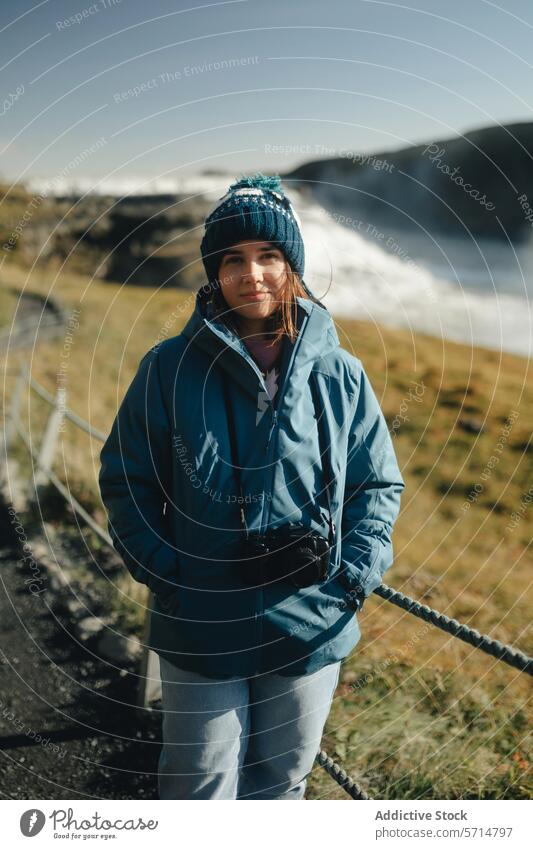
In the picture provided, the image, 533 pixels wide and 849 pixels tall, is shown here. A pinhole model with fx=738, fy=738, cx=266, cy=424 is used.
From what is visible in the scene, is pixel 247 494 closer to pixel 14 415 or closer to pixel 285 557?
pixel 285 557

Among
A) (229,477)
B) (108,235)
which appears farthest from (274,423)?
(108,235)

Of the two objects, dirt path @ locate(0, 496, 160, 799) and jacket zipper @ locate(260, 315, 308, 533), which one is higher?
jacket zipper @ locate(260, 315, 308, 533)

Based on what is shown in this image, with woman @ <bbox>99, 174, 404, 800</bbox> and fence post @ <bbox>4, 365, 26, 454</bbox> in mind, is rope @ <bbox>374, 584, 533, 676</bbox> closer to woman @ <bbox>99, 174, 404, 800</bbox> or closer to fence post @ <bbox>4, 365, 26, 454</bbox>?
woman @ <bbox>99, 174, 404, 800</bbox>

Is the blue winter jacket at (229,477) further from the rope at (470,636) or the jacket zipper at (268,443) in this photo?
the rope at (470,636)

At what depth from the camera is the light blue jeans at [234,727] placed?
1.74m

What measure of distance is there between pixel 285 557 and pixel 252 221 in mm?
786

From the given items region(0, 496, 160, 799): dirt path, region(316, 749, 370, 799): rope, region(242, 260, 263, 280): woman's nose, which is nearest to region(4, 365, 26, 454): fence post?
region(0, 496, 160, 799): dirt path

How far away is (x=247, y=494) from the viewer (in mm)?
1704

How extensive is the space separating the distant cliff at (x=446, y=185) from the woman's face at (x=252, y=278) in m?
6.55

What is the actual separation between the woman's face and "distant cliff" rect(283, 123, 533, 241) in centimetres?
655

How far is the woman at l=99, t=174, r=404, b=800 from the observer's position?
1709 millimetres

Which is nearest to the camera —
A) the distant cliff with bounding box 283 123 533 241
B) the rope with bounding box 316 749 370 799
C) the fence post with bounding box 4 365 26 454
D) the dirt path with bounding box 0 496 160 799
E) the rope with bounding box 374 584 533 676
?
the rope with bounding box 374 584 533 676

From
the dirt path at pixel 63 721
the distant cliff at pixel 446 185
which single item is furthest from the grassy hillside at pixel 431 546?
the distant cliff at pixel 446 185
